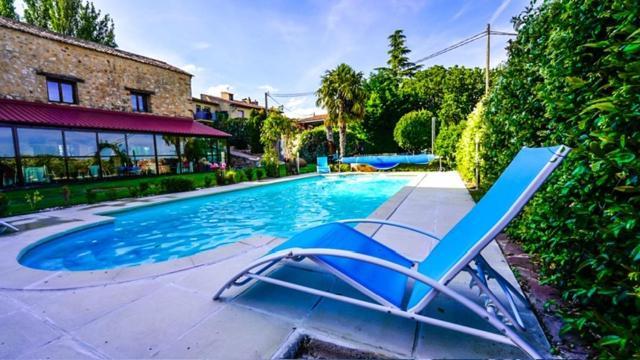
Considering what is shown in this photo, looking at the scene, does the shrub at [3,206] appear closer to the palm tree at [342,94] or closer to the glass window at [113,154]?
the glass window at [113,154]

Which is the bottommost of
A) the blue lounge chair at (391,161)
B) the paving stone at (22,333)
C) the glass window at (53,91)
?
the paving stone at (22,333)

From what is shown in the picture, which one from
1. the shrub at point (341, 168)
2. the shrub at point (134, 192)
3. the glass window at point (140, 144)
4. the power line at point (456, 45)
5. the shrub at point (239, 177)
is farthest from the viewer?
the shrub at point (341, 168)

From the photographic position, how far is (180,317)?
2428mm

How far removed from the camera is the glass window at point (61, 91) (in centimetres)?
1433

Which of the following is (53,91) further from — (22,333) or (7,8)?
(22,333)

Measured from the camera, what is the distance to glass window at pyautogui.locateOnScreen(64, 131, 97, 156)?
44.9 feet

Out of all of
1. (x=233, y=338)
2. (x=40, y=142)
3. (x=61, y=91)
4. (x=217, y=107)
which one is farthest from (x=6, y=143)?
(x=217, y=107)

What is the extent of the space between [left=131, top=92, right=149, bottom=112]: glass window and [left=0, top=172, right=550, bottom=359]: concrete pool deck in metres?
17.6

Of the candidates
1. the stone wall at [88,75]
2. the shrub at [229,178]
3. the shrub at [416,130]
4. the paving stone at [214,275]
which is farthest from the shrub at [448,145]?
the stone wall at [88,75]

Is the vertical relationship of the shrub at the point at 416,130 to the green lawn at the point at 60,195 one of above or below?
above

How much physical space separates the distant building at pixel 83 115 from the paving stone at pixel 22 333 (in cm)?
1372

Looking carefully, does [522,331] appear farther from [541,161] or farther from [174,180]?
[174,180]

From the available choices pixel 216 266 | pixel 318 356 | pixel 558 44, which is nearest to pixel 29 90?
pixel 216 266

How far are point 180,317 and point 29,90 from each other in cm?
1786
